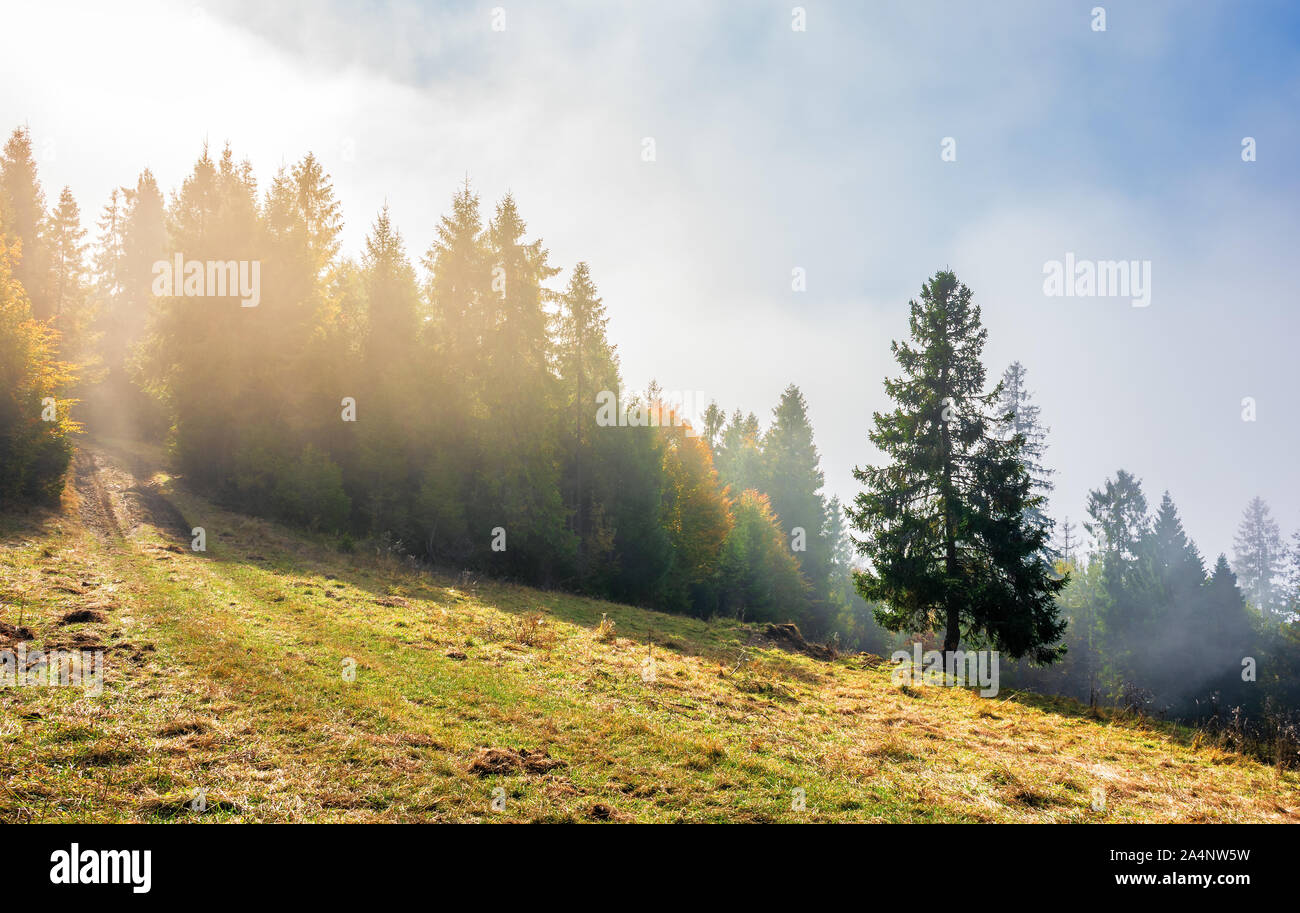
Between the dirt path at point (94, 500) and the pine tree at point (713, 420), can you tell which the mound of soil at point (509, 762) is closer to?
the dirt path at point (94, 500)

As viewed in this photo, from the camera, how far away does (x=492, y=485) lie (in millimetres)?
29703

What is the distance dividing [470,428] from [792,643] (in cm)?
1914

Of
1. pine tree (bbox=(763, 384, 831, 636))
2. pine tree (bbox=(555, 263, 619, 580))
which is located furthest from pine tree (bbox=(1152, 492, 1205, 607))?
pine tree (bbox=(555, 263, 619, 580))

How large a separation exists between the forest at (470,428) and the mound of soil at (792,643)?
2872mm

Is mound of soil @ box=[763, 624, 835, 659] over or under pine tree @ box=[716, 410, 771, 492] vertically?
under

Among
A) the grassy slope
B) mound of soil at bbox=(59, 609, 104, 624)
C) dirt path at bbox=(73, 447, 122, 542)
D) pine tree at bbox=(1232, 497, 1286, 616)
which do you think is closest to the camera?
the grassy slope

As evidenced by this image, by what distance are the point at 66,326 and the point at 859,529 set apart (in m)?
51.1

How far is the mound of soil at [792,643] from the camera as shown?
24.5m

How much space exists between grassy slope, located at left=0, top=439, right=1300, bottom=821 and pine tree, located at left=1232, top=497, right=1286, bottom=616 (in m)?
113

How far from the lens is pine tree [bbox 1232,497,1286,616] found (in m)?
92.1

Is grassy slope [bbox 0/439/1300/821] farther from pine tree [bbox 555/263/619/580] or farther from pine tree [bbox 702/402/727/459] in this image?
pine tree [bbox 702/402/727/459]

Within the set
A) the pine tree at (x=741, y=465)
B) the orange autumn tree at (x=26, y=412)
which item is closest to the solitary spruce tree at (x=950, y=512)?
the orange autumn tree at (x=26, y=412)
